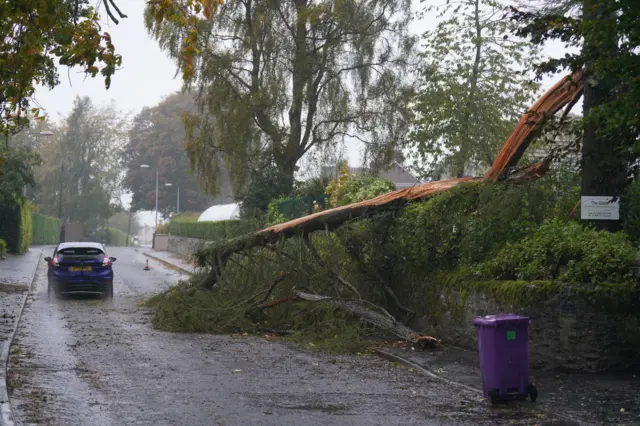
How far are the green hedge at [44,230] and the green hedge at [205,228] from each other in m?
10.1

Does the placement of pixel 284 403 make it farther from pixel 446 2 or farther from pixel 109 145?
pixel 109 145

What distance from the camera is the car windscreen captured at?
26.6 metres

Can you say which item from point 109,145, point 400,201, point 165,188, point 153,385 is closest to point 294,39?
point 400,201

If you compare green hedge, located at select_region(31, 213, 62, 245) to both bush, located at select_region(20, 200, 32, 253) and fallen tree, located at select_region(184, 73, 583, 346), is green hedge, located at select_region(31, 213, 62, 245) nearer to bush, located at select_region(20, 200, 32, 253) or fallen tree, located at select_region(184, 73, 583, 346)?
bush, located at select_region(20, 200, 32, 253)

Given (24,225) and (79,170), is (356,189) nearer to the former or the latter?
(24,225)

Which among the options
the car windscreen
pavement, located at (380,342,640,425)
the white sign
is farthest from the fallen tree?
the car windscreen

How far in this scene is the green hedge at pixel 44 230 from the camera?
69.8 meters

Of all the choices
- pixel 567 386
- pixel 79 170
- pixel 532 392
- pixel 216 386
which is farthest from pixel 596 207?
pixel 79 170

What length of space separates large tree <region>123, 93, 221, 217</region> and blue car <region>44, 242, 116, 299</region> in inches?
2567

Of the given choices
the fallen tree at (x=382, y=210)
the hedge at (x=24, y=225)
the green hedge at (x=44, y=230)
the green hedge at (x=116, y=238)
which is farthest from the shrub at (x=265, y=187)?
the green hedge at (x=116, y=238)

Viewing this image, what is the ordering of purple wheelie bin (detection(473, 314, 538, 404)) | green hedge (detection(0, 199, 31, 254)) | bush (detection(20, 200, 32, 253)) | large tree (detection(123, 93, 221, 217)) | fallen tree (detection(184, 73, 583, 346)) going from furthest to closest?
large tree (detection(123, 93, 221, 217)) → bush (detection(20, 200, 32, 253)) → green hedge (detection(0, 199, 31, 254)) → fallen tree (detection(184, 73, 583, 346)) → purple wheelie bin (detection(473, 314, 538, 404))

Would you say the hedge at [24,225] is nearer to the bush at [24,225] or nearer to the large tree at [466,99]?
the bush at [24,225]

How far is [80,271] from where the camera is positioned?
26.3 metres

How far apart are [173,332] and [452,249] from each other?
5811mm
